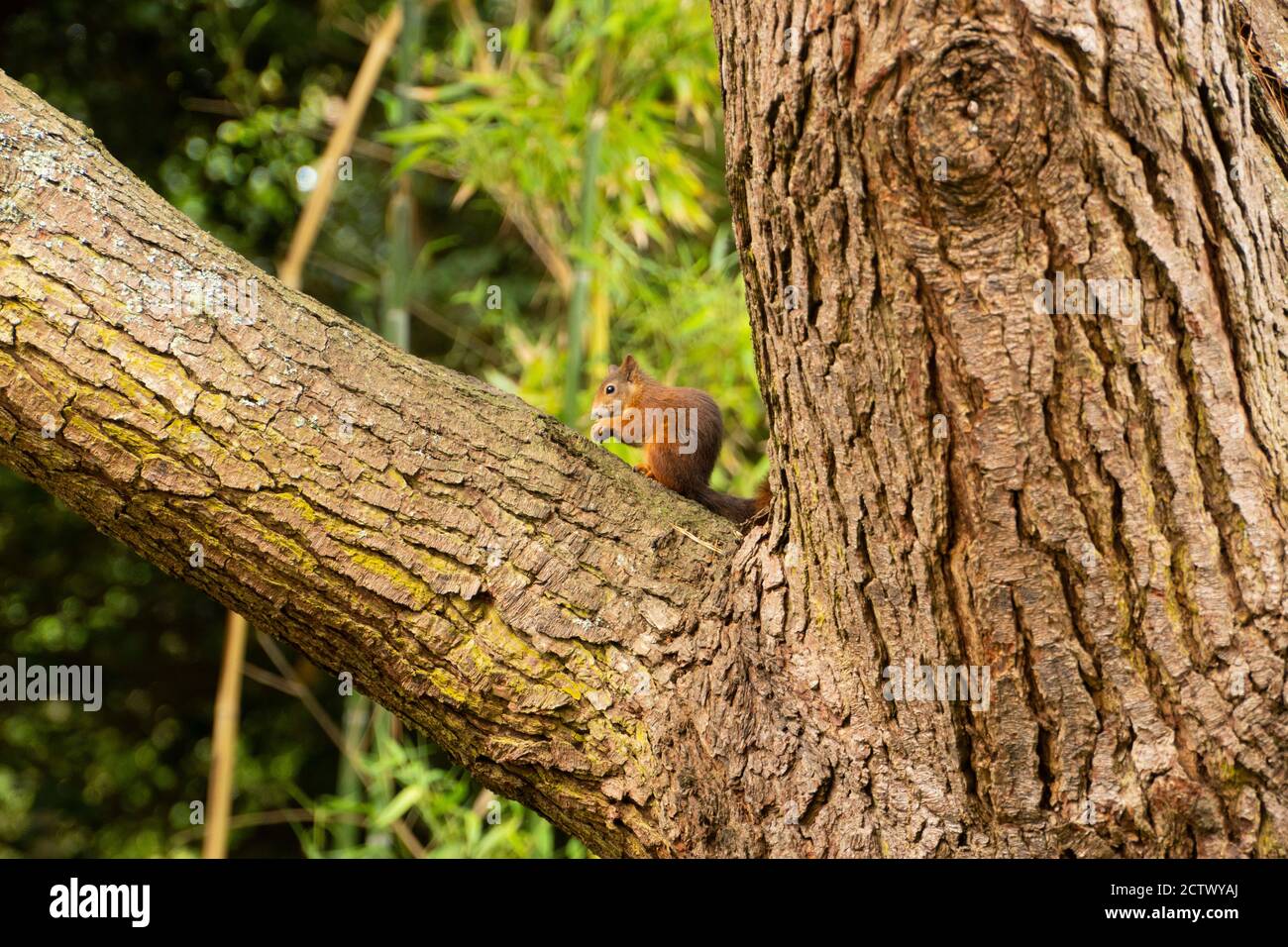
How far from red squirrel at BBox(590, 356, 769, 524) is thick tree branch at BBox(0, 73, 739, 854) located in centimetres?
84

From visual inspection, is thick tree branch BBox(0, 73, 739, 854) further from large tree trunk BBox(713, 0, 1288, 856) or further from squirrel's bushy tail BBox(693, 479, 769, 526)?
squirrel's bushy tail BBox(693, 479, 769, 526)

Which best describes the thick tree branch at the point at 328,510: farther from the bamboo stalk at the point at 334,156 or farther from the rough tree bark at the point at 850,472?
the bamboo stalk at the point at 334,156

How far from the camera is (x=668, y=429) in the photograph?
9.00ft

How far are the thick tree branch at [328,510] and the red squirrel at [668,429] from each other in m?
0.84

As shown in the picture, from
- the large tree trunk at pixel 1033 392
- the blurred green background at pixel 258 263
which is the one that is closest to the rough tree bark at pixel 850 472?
the large tree trunk at pixel 1033 392

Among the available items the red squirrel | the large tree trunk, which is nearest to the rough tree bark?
the large tree trunk

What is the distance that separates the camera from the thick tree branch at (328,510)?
1506 millimetres

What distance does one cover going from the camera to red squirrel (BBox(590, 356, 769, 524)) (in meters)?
2.59

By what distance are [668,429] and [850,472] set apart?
57.3 inches

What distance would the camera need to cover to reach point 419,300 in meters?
5.30

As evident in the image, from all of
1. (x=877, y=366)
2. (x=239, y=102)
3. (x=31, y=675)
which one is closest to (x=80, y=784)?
(x=31, y=675)

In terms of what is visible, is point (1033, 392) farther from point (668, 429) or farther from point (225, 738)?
point (225, 738)

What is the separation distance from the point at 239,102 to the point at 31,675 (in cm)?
306

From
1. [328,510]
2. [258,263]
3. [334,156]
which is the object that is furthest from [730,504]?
[258,263]
